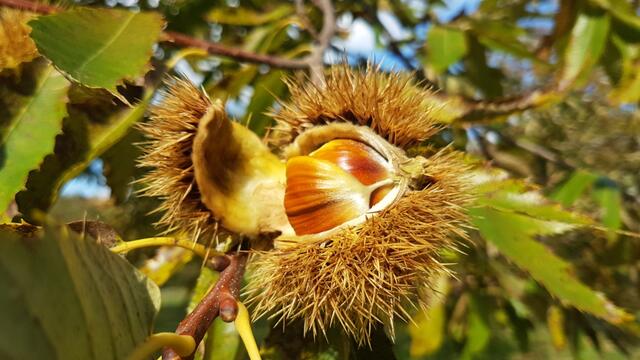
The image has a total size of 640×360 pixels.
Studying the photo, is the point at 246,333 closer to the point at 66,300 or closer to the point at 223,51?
the point at 66,300

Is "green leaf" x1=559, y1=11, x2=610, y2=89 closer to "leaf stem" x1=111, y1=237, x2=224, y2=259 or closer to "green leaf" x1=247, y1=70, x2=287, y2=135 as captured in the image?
"green leaf" x1=247, y1=70, x2=287, y2=135

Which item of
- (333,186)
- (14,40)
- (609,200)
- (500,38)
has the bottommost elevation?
(609,200)

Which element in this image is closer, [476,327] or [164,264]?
[164,264]

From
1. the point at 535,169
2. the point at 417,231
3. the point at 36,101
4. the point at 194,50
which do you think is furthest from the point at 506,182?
the point at 535,169

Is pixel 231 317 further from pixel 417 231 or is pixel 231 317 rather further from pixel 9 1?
pixel 9 1

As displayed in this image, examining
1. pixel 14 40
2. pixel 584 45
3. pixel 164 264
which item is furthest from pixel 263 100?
pixel 584 45

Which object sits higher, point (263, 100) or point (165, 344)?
point (165, 344)

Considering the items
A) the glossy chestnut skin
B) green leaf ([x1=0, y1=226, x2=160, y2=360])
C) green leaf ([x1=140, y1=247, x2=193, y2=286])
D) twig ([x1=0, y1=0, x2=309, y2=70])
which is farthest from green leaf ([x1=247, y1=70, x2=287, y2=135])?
green leaf ([x1=0, y1=226, x2=160, y2=360])
